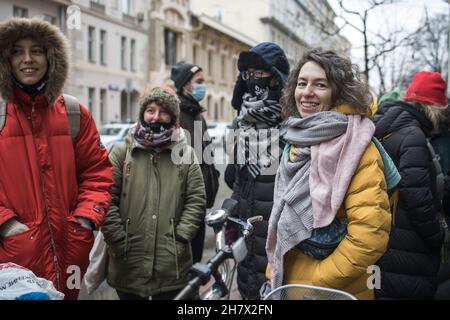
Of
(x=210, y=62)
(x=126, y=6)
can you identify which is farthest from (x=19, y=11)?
(x=210, y=62)

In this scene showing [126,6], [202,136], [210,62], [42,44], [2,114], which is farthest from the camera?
[210,62]

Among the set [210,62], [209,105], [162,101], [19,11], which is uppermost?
[210,62]

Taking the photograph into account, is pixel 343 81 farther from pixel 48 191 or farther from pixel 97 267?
pixel 97 267

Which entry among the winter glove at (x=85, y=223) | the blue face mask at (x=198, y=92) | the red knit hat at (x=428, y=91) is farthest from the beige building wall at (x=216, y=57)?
the winter glove at (x=85, y=223)

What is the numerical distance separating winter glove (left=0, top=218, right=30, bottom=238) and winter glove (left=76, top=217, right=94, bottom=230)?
0.28 metres

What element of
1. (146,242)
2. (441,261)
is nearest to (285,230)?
(146,242)

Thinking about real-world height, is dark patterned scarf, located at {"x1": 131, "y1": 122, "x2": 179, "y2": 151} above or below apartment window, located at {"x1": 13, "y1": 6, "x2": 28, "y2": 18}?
below

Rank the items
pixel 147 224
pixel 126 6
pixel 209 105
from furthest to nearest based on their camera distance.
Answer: pixel 209 105, pixel 126 6, pixel 147 224

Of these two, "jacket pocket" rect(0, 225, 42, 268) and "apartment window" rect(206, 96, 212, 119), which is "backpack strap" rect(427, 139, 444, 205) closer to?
"jacket pocket" rect(0, 225, 42, 268)

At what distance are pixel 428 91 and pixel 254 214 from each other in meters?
1.50

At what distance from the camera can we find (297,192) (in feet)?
6.76

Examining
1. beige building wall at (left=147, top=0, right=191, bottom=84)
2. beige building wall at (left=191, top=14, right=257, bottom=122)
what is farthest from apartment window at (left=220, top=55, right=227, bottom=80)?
beige building wall at (left=147, top=0, right=191, bottom=84)

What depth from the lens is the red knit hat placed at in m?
3.19
